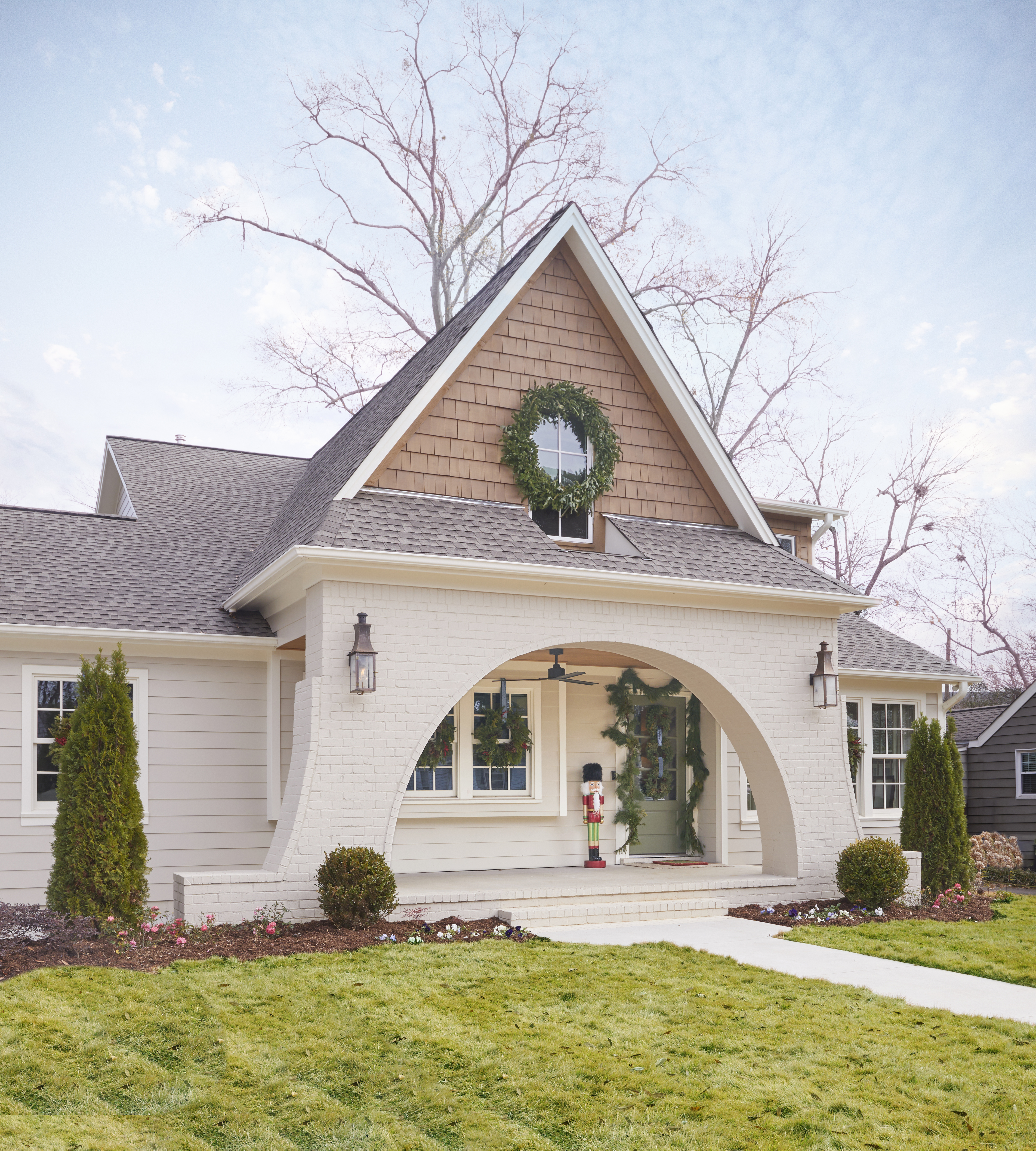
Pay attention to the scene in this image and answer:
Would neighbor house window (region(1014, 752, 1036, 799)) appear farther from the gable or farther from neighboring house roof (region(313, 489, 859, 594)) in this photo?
the gable

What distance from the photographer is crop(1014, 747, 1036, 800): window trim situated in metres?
18.5

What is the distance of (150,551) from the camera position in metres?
12.2

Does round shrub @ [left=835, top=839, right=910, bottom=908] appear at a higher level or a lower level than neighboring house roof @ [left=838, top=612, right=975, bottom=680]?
lower

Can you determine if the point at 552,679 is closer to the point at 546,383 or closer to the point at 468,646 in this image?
the point at 468,646

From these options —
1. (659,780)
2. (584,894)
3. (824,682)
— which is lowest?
(584,894)

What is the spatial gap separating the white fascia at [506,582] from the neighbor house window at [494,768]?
2.60m

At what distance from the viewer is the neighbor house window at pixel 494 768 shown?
1215 cm

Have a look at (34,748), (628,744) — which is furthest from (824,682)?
(34,748)

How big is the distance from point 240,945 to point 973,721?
18068 mm

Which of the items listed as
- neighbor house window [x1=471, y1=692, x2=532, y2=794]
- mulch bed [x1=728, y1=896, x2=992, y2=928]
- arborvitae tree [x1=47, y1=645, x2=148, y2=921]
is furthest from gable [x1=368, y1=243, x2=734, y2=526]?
mulch bed [x1=728, y1=896, x2=992, y2=928]

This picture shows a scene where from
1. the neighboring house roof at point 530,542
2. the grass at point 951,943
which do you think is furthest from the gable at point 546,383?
Result: the grass at point 951,943

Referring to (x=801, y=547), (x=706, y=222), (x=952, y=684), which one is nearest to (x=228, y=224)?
(x=706, y=222)

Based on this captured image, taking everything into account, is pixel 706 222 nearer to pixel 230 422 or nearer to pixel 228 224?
pixel 228 224

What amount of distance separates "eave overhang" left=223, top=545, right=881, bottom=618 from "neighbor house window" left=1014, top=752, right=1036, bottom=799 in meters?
9.24
